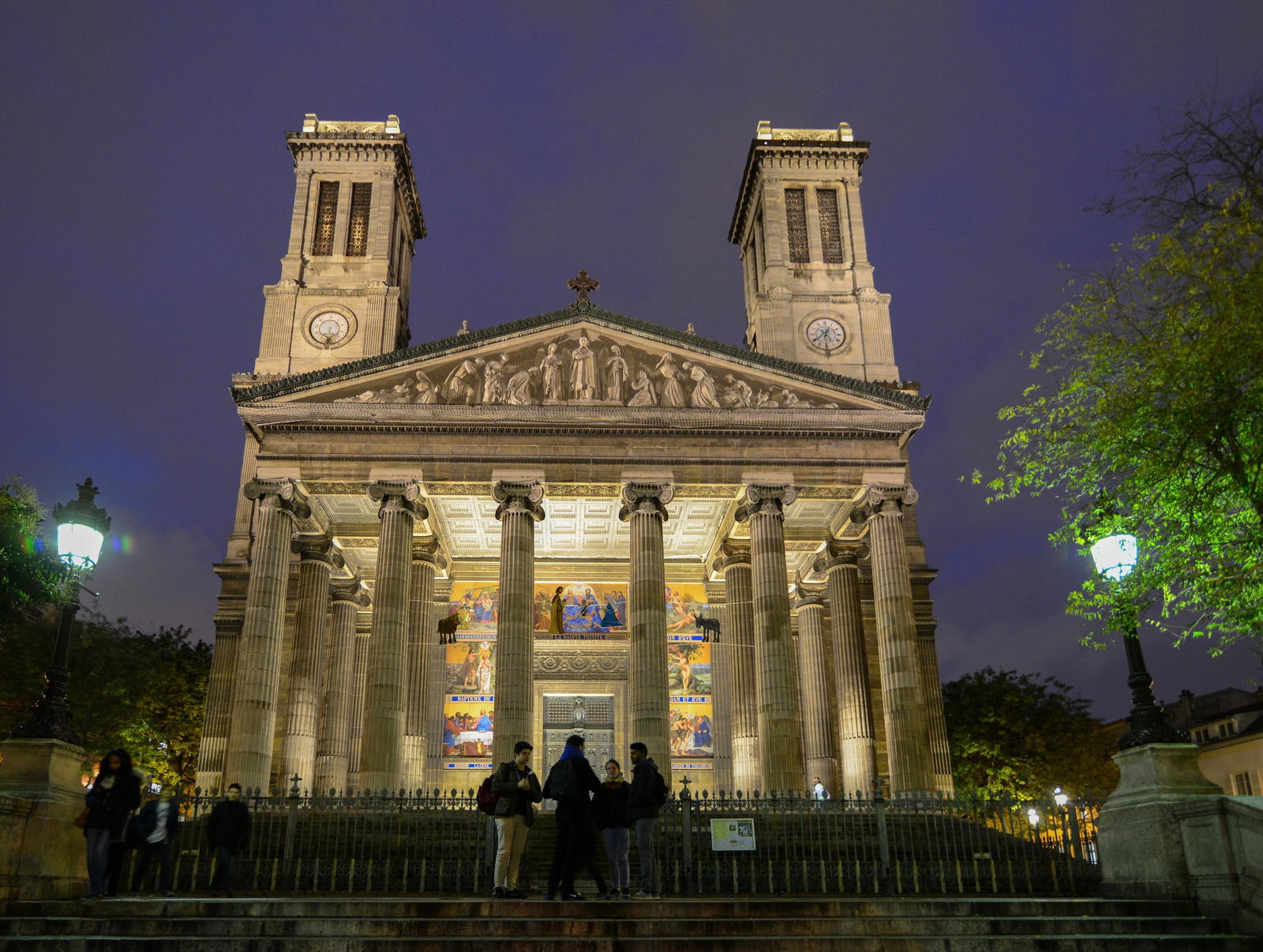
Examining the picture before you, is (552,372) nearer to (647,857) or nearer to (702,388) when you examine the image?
(702,388)

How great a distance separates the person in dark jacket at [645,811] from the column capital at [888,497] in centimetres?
1643

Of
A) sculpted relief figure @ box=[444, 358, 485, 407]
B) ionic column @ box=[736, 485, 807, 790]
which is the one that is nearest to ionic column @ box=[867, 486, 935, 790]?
ionic column @ box=[736, 485, 807, 790]

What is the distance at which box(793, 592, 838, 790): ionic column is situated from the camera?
108 ft

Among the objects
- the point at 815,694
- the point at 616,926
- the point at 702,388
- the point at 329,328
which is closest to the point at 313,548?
the point at 702,388

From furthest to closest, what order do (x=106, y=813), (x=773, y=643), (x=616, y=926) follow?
(x=773, y=643) → (x=106, y=813) → (x=616, y=926)

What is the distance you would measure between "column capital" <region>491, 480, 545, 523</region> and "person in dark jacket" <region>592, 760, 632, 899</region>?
1539 centimetres

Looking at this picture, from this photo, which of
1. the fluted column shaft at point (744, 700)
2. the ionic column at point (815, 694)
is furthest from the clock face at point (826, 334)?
the fluted column shaft at point (744, 700)

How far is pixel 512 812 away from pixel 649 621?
14456 millimetres

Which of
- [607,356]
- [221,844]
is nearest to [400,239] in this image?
[607,356]

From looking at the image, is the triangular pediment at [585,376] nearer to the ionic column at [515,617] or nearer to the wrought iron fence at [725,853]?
the ionic column at [515,617]

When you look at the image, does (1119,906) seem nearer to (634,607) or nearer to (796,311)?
(634,607)

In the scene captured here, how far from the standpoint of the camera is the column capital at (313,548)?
32.7 m

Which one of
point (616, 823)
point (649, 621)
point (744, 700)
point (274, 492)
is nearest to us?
point (616, 823)

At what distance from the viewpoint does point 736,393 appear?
3034 centimetres
